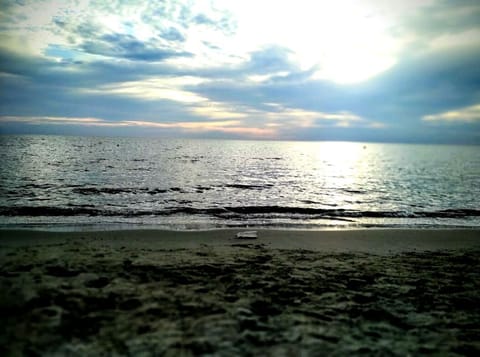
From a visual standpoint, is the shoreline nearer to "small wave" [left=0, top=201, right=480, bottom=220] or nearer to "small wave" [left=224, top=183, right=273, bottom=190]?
"small wave" [left=0, top=201, right=480, bottom=220]

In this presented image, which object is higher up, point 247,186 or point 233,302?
point 233,302

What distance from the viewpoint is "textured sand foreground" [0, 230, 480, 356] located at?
456 centimetres

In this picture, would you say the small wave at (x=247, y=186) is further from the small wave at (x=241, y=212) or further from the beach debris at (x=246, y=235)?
the beach debris at (x=246, y=235)

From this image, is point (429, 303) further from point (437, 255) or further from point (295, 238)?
point (295, 238)

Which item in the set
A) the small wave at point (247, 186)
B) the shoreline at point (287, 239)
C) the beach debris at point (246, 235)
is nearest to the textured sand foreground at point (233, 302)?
the shoreline at point (287, 239)

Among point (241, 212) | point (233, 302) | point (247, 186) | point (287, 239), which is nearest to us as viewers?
point (233, 302)

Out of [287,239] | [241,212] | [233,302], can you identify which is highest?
[233,302]

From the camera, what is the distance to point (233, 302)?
231 inches

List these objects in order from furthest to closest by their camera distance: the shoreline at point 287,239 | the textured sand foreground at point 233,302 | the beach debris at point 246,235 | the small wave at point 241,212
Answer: the small wave at point 241,212, the beach debris at point 246,235, the shoreline at point 287,239, the textured sand foreground at point 233,302

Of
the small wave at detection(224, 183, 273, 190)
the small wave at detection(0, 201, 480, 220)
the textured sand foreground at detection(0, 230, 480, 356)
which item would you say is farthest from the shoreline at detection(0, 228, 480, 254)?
the small wave at detection(224, 183, 273, 190)

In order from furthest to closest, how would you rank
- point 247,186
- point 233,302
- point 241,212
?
1. point 247,186
2. point 241,212
3. point 233,302

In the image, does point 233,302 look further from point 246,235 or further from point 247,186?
point 247,186

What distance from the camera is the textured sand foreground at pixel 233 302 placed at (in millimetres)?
4559

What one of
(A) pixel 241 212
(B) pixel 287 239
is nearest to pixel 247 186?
(A) pixel 241 212
